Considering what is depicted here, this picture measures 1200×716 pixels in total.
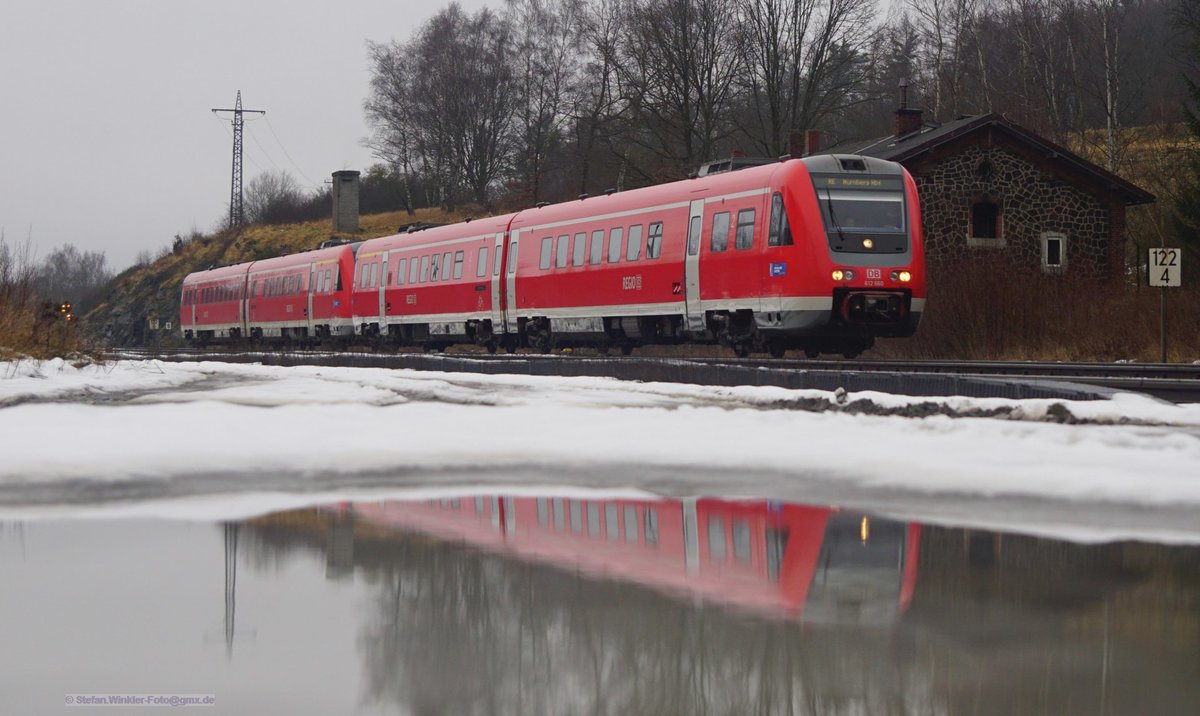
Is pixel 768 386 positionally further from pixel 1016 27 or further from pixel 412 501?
pixel 1016 27

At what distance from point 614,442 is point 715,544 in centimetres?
422

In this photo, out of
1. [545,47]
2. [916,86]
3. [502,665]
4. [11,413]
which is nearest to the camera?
[502,665]

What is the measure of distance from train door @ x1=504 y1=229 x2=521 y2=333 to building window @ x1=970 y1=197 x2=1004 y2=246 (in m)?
14.4

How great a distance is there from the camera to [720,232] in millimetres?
24031

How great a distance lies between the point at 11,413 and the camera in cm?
1197

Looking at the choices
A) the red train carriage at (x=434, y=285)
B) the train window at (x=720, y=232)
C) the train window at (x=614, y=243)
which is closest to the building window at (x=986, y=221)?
the red train carriage at (x=434, y=285)

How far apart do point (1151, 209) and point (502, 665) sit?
43.4 metres

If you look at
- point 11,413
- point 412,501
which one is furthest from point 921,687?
point 11,413

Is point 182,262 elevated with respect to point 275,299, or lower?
elevated

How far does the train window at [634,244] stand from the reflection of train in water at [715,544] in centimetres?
1910

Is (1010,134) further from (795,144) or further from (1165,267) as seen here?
(1165,267)

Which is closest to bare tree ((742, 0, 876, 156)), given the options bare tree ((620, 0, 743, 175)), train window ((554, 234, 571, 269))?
bare tree ((620, 0, 743, 175))

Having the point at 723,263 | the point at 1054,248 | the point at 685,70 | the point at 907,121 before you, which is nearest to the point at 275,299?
the point at 685,70

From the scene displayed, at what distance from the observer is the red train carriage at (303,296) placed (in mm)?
45250
